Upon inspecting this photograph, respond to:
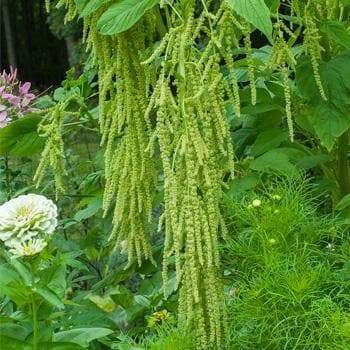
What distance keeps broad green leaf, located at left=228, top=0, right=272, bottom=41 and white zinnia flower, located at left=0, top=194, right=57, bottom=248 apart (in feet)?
1.90

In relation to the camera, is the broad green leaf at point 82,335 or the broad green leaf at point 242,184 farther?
the broad green leaf at point 242,184

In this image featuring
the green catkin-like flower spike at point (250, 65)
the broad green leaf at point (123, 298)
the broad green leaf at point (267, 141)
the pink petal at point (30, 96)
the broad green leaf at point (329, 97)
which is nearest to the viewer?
the green catkin-like flower spike at point (250, 65)

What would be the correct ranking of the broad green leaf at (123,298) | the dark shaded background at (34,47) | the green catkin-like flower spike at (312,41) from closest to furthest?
the green catkin-like flower spike at (312,41)
the broad green leaf at (123,298)
the dark shaded background at (34,47)

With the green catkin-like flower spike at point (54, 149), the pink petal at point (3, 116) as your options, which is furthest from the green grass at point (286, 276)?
the pink petal at point (3, 116)

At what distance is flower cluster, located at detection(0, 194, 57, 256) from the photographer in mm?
1767

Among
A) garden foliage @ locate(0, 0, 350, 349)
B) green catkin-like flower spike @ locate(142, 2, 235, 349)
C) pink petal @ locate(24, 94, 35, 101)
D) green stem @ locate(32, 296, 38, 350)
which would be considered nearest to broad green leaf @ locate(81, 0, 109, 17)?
garden foliage @ locate(0, 0, 350, 349)

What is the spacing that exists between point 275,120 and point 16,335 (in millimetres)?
995

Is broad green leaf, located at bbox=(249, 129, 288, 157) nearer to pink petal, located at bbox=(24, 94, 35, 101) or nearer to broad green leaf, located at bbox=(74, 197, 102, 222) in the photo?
broad green leaf, located at bbox=(74, 197, 102, 222)

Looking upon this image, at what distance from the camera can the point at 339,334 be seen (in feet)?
5.15

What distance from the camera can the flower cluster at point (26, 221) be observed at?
1.77 metres

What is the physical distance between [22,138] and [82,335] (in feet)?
2.16

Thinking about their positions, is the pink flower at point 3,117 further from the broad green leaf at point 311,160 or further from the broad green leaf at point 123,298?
the broad green leaf at point 311,160

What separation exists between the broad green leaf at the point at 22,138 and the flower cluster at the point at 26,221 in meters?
0.54

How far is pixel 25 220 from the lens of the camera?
Answer: 5.84 ft
